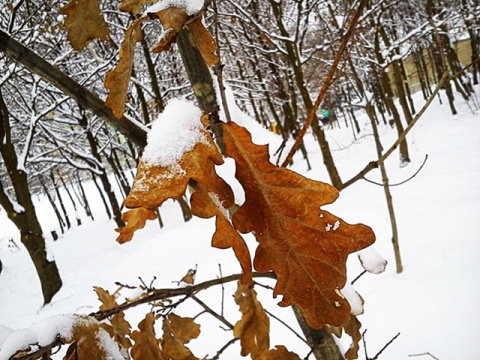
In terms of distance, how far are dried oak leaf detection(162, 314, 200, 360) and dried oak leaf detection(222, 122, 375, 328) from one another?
0.45 m

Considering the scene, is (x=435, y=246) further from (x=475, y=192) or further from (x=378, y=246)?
(x=475, y=192)

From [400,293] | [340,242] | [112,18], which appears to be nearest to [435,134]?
[400,293]

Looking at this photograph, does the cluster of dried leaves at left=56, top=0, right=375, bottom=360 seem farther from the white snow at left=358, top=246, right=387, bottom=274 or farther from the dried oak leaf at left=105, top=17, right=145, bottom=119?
the white snow at left=358, top=246, right=387, bottom=274

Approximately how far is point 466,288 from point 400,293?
16.3 inches

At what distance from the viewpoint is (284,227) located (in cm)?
41

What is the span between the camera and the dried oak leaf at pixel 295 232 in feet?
1.35

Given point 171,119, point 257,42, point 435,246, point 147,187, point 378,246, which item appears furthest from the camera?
point 257,42

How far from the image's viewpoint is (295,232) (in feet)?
1.36

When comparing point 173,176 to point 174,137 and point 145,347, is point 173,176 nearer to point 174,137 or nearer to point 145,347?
point 174,137

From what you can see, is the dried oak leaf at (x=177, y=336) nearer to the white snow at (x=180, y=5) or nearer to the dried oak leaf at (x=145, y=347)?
the dried oak leaf at (x=145, y=347)

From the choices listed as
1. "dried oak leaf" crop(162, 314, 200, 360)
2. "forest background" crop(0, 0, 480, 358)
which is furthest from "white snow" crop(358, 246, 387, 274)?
"dried oak leaf" crop(162, 314, 200, 360)

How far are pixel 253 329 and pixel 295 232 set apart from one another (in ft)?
1.31

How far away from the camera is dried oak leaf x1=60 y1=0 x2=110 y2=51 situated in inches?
22.4

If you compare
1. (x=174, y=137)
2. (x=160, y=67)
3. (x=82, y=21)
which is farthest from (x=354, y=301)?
(x=160, y=67)
